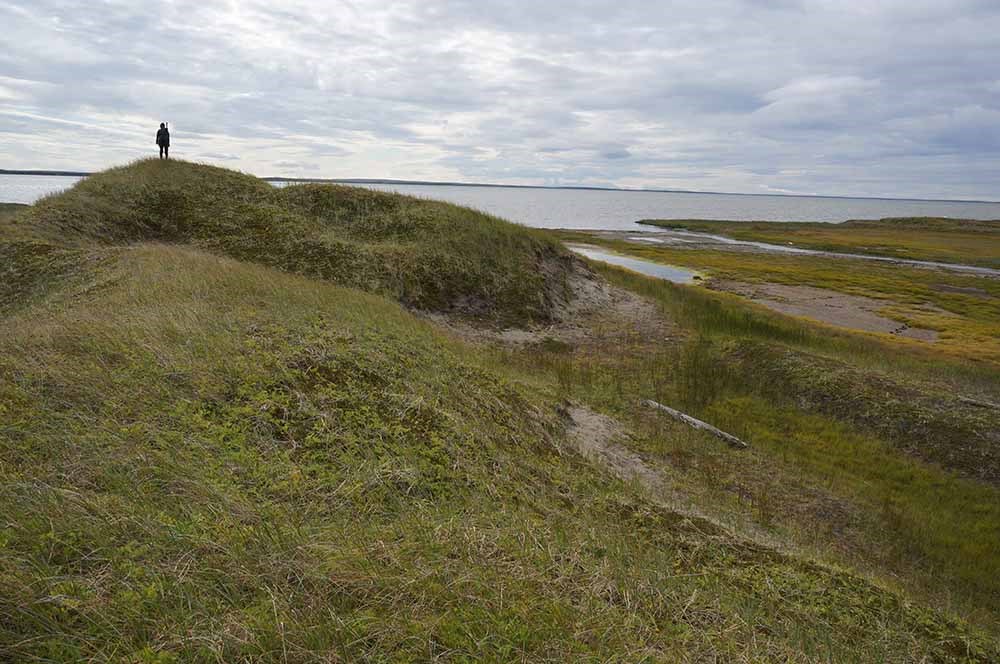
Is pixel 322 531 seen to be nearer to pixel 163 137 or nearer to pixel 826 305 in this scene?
pixel 163 137

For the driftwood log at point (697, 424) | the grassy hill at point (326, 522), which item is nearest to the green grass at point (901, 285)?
the driftwood log at point (697, 424)

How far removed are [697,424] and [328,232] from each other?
1907 centimetres

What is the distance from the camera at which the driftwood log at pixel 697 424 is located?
15136 mm

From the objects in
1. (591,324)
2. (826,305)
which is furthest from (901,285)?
(591,324)

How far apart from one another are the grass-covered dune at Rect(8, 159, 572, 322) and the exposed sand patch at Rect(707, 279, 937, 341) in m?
20.1

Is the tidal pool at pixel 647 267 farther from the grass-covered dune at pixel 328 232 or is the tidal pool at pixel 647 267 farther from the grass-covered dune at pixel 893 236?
the grass-covered dune at pixel 893 236

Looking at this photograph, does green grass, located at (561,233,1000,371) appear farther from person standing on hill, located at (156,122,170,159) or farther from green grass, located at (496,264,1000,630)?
person standing on hill, located at (156,122,170,159)

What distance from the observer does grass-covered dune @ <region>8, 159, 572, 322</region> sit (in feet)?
76.5

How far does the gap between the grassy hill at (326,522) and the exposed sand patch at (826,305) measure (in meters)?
32.2

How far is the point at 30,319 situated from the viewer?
10.7 metres

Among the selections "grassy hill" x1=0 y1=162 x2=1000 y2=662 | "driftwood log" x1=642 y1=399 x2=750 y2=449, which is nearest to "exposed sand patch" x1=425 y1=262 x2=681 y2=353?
"driftwood log" x1=642 y1=399 x2=750 y2=449

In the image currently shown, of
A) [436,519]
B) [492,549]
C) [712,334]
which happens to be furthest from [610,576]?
[712,334]

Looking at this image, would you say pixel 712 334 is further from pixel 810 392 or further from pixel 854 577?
pixel 854 577

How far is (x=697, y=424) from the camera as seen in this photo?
1581cm
